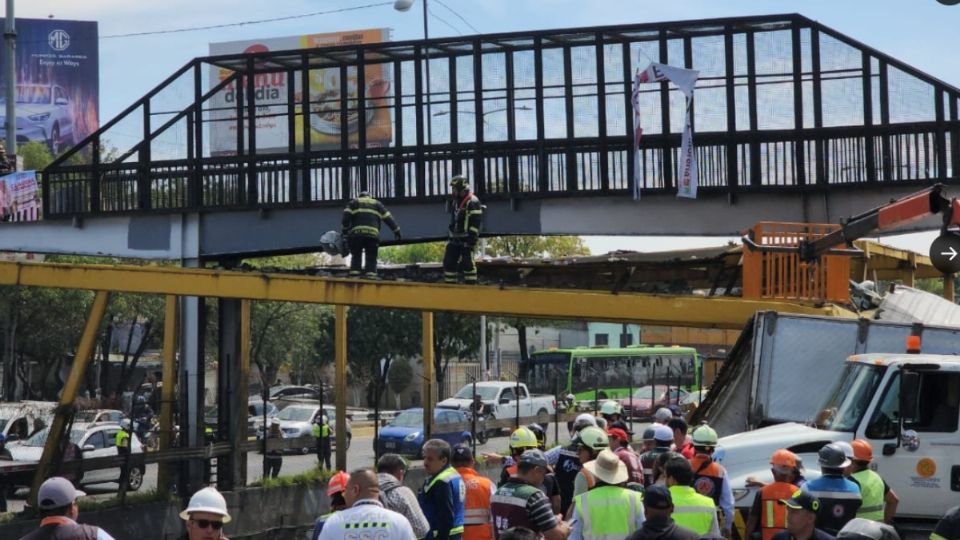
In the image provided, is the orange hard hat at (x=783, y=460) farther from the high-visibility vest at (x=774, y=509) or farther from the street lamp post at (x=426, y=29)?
the street lamp post at (x=426, y=29)

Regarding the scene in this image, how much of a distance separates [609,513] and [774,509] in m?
2.12

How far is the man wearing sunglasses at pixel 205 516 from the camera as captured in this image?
6914 millimetres

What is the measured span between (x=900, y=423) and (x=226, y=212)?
16.7 meters

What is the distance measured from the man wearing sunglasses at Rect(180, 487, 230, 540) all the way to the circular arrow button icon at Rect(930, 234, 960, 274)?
1029 cm

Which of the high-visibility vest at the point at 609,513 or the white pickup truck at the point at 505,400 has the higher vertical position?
the high-visibility vest at the point at 609,513

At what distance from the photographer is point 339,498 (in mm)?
8789

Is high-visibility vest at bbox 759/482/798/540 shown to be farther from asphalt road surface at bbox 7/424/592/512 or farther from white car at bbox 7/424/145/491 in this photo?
white car at bbox 7/424/145/491

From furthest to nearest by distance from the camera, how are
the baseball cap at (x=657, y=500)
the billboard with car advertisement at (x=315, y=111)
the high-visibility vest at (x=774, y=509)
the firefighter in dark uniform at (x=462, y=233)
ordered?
the billboard with car advertisement at (x=315, y=111)
the firefighter in dark uniform at (x=462, y=233)
the high-visibility vest at (x=774, y=509)
the baseball cap at (x=657, y=500)

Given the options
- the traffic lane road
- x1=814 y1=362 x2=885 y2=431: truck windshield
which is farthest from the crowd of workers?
→ the traffic lane road

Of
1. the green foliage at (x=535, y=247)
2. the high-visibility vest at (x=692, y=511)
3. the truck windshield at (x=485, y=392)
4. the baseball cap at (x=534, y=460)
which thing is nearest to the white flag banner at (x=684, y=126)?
the truck windshield at (x=485, y=392)

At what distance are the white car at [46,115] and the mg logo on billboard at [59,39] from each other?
2349 mm

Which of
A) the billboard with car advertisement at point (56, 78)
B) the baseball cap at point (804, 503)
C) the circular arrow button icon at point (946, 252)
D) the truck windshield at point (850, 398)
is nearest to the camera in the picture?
the baseball cap at point (804, 503)

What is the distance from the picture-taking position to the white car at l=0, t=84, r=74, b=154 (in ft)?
269

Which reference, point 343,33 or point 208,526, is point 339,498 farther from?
point 343,33
